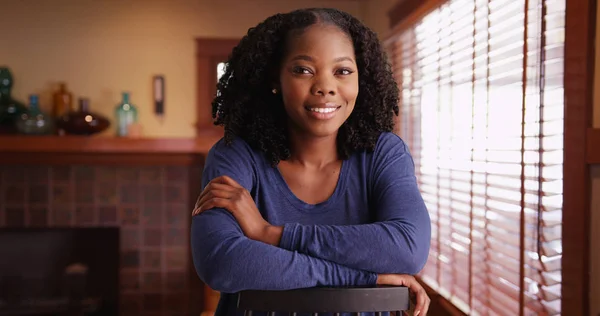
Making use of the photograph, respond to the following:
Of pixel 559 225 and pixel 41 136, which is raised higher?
pixel 41 136

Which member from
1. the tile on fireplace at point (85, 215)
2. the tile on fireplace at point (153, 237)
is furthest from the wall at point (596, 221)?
the tile on fireplace at point (85, 215)

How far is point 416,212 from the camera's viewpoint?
114 centimetres

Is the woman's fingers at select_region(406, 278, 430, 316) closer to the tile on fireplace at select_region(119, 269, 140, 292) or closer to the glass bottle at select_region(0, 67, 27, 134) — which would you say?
the tile on fireplace at select_region(119, 269, 140, 292)

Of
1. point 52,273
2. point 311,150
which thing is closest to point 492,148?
point 311,150

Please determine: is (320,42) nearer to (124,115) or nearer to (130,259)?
(124,115)

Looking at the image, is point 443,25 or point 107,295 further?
point 107,295

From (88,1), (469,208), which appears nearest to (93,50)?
(88,1)

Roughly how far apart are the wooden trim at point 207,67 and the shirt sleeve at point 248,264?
9.03ft

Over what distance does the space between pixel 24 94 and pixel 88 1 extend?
78 cm

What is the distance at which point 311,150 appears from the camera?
4.04 feet

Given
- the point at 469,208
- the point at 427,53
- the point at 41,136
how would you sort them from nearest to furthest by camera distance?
the point at 469,208, the point at 427,53, the point at 41,136

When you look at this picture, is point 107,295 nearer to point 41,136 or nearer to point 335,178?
point 41,136

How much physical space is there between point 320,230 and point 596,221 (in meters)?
0.66

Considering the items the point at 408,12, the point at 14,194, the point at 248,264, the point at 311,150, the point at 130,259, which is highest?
the point at 408,12
